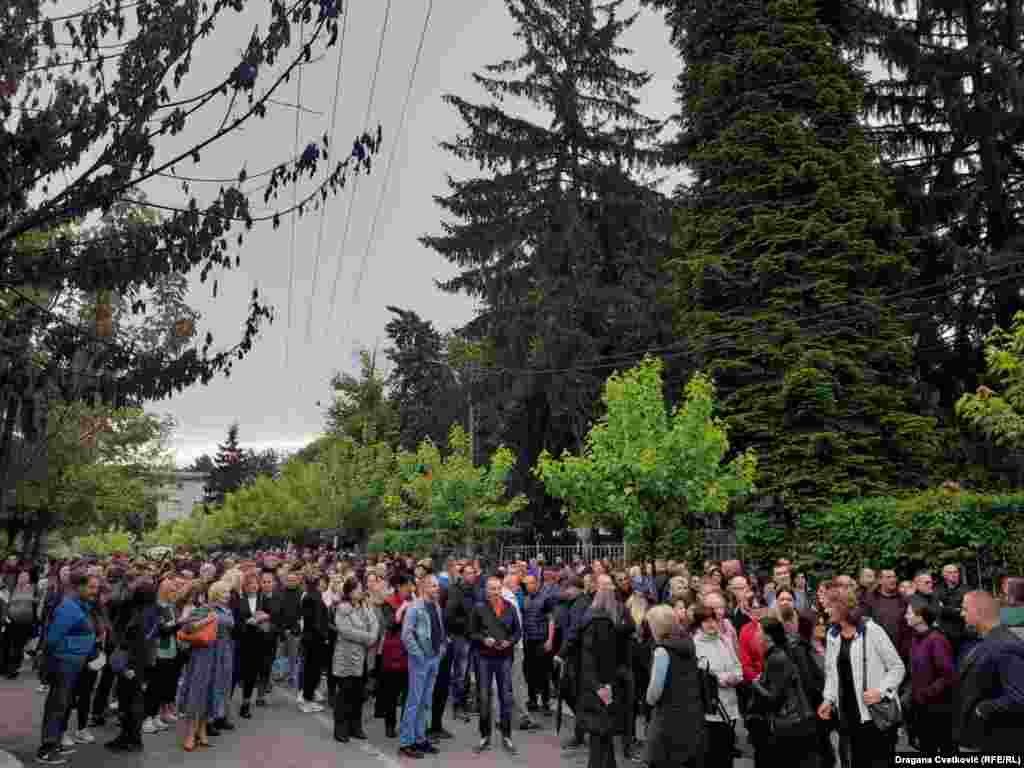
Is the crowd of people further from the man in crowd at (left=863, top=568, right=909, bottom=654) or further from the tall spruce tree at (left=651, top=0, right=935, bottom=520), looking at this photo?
the tall spruce tree at (left=651, top=0, right=935, bottom=520)

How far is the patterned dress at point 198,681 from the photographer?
9.91m

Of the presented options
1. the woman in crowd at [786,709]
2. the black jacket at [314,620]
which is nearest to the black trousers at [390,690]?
the black jacket at [314,620]

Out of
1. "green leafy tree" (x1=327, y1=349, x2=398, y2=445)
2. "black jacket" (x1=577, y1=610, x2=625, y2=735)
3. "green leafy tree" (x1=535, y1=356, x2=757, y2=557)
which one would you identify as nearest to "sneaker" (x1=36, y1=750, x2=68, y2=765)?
"black jacket" (x1=577, y1=610, x2=625, y2=735)

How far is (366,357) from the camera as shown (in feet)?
213

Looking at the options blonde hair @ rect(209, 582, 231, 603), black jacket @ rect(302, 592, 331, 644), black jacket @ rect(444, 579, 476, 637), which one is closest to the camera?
blonde hair @ rect(209, 582, 231, 603)

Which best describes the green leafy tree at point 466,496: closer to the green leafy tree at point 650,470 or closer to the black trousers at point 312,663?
the green leafy tree at point 650,470

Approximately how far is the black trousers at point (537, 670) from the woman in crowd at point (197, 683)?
4508 mm

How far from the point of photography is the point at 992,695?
5.09 m

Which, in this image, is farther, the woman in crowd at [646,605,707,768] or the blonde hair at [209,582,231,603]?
the blonde hair at [209,582,231,603]

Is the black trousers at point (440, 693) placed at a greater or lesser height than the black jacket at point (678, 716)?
lesser

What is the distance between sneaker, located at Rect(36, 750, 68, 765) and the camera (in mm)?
8883

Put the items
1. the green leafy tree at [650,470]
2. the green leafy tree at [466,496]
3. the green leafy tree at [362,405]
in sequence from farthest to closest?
the green leafy tree at [362,405]
the green leafy tree at [466,496]
the green leafy tree at [650,470]

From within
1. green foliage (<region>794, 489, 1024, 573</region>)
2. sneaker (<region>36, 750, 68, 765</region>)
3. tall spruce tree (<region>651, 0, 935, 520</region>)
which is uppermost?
tall spruce tree (<region>651, 0, 935, 520</region>)

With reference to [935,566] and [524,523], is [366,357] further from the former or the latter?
[935,566]
